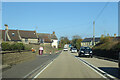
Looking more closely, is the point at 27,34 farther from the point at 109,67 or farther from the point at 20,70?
the point at 20,70

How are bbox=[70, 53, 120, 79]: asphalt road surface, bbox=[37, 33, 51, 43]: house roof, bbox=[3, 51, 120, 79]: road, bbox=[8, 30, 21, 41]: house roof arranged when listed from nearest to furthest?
bbox=[3, 51, 120, 79]: road < bbox=[70, 53, 120, 79]: asphalt road surface < bbox=[8, 30, 21, 41]: house roof < bbox=[37, 33, 51, 43]: house roof

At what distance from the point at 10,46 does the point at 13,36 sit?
43.0 m

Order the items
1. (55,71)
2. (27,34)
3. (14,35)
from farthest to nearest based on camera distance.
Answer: (27,34)
(14,35)
(55,71)

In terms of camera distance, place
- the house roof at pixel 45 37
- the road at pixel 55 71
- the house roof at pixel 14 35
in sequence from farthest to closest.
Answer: the house roof at pixel 45 37, the house roof at pixel 14 35, the road at pixel 55 71

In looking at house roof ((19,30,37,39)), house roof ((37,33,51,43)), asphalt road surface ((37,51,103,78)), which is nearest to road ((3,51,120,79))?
asphalt road surface ((37,51,103,78))

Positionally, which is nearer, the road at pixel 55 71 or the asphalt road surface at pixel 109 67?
the road at pixel 55 71

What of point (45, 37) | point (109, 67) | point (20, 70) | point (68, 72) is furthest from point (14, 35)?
point (68, 72)

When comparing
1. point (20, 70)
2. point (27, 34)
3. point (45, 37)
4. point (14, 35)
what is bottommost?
point (20, 70)

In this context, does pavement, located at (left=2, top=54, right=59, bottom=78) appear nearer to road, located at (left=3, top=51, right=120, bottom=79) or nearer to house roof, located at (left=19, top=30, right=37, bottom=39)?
road, located at (left=3, top=51, right=120, bottom=79)

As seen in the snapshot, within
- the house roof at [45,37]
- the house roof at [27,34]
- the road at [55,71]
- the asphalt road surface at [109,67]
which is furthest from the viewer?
the house roof at [45,37]

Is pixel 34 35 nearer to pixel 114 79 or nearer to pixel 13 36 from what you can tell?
pixel 13 36

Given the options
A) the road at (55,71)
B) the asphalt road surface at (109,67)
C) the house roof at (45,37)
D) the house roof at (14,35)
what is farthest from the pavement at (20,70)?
the house roof at (45,37)

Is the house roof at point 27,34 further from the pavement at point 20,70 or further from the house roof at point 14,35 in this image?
the pavement at point 20,70

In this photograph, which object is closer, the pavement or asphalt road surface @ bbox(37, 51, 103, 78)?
the pavement
